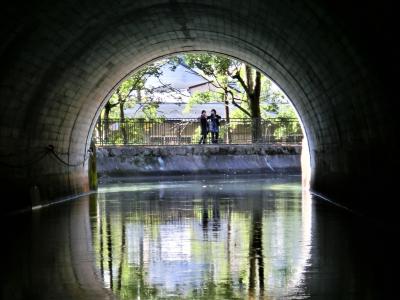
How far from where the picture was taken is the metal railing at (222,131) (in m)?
41.1

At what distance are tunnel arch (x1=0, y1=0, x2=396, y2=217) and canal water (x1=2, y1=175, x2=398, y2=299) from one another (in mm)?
1594

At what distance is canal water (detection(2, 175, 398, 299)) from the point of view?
6930mm

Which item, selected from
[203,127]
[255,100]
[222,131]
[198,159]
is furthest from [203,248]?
[255,100]

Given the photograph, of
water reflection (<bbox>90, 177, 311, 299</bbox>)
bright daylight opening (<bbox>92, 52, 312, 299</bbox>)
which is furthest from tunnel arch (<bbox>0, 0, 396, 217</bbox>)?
water reflection (<bbox>90, 177, 311, 299</bbox>)

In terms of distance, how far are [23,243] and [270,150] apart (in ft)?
91.6

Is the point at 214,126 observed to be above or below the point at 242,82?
below

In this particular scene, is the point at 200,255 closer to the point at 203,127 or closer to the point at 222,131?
the point at 203,127

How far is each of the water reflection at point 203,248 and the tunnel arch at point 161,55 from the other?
1.76 meters

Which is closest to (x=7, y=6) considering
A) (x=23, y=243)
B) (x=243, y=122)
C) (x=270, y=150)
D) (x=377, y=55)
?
(x=23, y=243)

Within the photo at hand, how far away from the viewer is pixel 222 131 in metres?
42.5

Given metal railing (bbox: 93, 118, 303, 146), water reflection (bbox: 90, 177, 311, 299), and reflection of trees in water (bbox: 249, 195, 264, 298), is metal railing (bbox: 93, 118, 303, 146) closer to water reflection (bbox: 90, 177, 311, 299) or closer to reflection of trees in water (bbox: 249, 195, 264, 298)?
water reflection (bbox: 90, 177, 311, 299)

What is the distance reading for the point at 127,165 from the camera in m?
35.5

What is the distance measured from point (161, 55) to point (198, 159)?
1553cm

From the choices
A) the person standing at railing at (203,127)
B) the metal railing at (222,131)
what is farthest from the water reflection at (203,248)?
the metal railing at (222,131)
